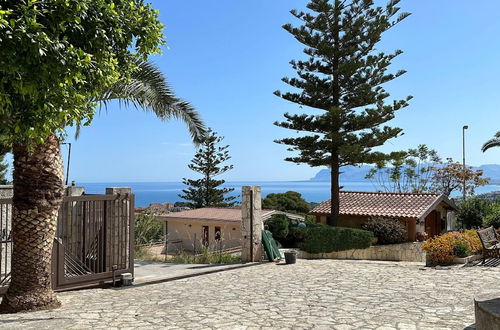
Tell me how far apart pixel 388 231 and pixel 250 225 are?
976cm

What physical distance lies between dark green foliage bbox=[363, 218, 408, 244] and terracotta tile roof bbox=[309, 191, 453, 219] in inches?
38.6

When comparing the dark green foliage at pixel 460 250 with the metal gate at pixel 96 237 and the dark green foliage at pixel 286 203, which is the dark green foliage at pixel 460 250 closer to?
the metal gate at pixel 96 237

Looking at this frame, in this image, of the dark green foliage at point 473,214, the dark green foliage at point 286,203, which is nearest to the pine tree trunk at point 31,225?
the dark green foliage at point 473,214

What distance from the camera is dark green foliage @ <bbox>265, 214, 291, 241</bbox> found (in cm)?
2481

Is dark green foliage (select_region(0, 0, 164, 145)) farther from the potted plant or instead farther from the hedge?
the hedge

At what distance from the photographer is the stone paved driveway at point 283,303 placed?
19.8 feet

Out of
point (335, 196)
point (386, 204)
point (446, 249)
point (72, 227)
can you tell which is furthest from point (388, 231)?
point (72, 227)

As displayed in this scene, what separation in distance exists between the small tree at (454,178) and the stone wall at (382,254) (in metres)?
16.4

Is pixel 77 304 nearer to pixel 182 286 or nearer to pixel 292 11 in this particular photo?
pixel 182 286

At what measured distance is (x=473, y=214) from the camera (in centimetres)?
2228

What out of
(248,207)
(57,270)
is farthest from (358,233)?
(57,270)

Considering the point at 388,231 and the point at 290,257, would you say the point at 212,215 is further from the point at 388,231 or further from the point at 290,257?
the point at 290,257

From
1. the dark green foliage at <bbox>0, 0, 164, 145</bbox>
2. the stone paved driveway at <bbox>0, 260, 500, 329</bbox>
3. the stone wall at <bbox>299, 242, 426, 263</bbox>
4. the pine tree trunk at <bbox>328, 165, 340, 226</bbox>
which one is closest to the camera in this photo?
the dark green foliage at <bbox>0, 0, 164, 145</bbox>

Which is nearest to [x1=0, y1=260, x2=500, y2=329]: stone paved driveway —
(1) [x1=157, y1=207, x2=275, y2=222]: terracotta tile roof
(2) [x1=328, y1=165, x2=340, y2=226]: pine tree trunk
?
(2) [x1=328, y1=165, x2=340, y2=226]: pine tree trunk
